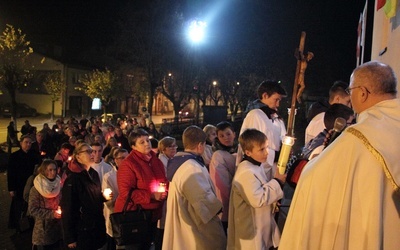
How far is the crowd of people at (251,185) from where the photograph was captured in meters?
2.17

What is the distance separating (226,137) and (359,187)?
3.14 meters

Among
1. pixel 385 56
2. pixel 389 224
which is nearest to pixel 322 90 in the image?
pixel 385 56

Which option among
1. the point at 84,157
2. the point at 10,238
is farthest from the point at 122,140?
the point at 84,157

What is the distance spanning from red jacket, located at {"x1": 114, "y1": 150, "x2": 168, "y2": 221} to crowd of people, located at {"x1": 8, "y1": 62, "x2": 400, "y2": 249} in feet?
0.04

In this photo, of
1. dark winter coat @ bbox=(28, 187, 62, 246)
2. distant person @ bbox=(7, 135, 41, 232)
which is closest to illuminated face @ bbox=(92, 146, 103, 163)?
dark winter coat @ bbox=(28, 187, 62, 246)

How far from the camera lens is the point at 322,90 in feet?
81.0

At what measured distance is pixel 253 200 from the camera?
3717mm

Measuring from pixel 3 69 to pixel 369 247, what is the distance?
23202mm

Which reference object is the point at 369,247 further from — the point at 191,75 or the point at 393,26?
the point at 191,75

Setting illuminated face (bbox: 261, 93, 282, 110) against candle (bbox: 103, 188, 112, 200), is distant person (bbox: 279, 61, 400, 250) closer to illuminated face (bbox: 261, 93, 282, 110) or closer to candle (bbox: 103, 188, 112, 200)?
illuminated face (bbox: 261, 93, 282, 110)

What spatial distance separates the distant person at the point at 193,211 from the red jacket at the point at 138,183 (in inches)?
41.1

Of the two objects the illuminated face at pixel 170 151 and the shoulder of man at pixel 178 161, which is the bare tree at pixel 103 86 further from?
the shoulder of man at pixel 178 161

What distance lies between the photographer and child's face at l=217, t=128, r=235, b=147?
206 inches

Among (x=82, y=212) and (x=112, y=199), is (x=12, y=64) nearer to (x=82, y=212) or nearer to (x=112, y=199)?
(x=112, y=199)
